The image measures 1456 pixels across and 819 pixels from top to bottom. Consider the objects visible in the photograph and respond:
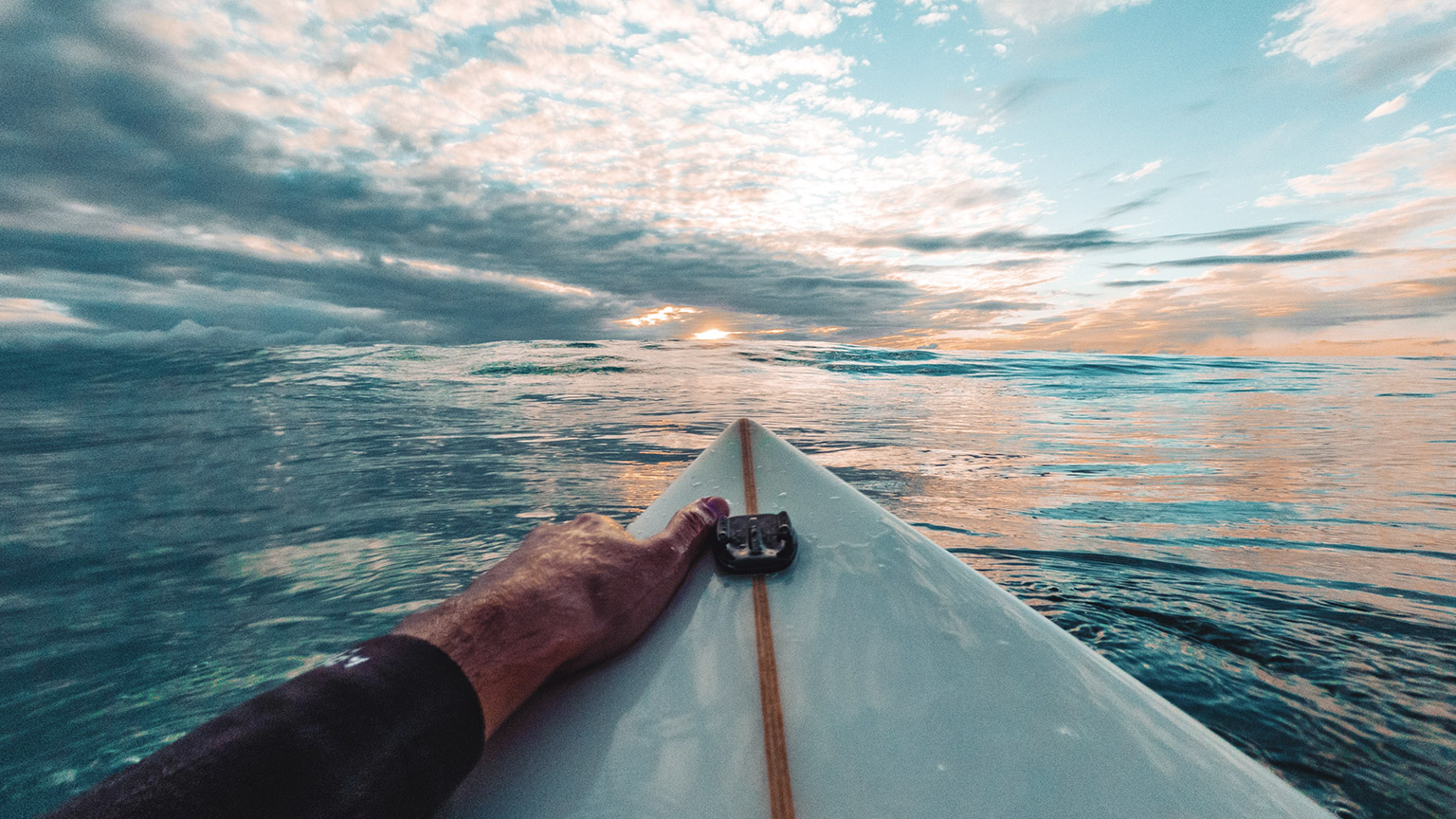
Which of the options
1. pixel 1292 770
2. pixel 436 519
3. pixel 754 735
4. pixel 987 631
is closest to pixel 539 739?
pixel 754 735

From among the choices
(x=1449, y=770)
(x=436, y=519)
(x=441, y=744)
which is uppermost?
(x=441, y=744)

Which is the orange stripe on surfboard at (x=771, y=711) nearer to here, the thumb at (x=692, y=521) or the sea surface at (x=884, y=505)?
the thumb at (x=692, y=521)

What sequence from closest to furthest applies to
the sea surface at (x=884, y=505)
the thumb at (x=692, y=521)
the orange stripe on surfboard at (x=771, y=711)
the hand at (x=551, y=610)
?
the orange stripe on surfboard at (x=771, y=711)
the hand at (x=551, y=610)
the thumb at (x=692, y=521)
the sea surface at (x=884, y=505)

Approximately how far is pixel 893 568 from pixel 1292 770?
4.04 feet

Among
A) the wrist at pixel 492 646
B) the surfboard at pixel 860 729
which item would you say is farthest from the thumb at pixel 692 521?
the wrist at pixel 492 646

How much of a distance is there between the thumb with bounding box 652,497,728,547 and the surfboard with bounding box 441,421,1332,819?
218mm

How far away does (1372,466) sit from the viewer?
221 inches

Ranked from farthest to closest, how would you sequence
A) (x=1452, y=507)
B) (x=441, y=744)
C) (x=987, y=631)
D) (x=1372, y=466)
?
(x=1372, y=466) → (x=1452, y=507) → (x=987, y=631) → (x=441, y=744)

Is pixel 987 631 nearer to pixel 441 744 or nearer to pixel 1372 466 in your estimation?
pixel 441 744

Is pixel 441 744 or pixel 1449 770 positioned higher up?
pixel 441 744

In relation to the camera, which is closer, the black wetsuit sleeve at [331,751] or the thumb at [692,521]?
the black wetsuit sleeve at [331,751]

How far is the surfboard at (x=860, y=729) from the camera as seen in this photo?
909 mm

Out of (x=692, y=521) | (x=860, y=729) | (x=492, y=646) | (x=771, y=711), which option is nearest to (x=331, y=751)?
(x=492, y=646)

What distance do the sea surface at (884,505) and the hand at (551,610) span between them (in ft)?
5.79
